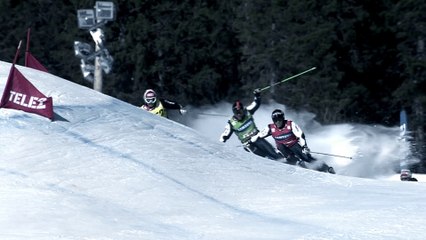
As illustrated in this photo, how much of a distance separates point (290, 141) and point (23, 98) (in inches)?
283

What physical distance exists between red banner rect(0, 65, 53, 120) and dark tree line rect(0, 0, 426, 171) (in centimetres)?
2901

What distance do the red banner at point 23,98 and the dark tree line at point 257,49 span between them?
2901cm

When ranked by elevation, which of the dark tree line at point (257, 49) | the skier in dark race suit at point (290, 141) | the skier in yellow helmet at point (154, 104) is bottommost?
the skier in dark race suit at point (290, 141)

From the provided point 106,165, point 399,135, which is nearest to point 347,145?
point 399,135

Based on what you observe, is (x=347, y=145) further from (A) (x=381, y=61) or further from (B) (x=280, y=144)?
(A) (x=381, y=61)

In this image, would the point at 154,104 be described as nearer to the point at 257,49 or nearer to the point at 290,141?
the point at 290,141

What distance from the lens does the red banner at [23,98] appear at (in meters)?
12.5

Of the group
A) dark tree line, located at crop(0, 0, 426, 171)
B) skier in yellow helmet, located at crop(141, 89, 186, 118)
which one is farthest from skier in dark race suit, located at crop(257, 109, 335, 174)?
dark tree line, located at crop(0, 0, 426, 171)

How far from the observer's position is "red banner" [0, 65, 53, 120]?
41.1 feet

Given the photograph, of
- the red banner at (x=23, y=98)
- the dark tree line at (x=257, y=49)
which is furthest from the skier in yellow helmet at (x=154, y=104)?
the dark tree line at (x=257, y=49)

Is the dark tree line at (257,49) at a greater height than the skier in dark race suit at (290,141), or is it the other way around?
the dark tree line at (257,49)

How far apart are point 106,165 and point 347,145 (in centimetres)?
1234

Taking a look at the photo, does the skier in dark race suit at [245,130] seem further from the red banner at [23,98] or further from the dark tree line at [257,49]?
the dark tree line at [257,49]

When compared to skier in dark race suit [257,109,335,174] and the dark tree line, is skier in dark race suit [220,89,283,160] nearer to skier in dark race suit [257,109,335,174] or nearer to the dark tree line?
skier in dark race suit [257,109,335,174]
